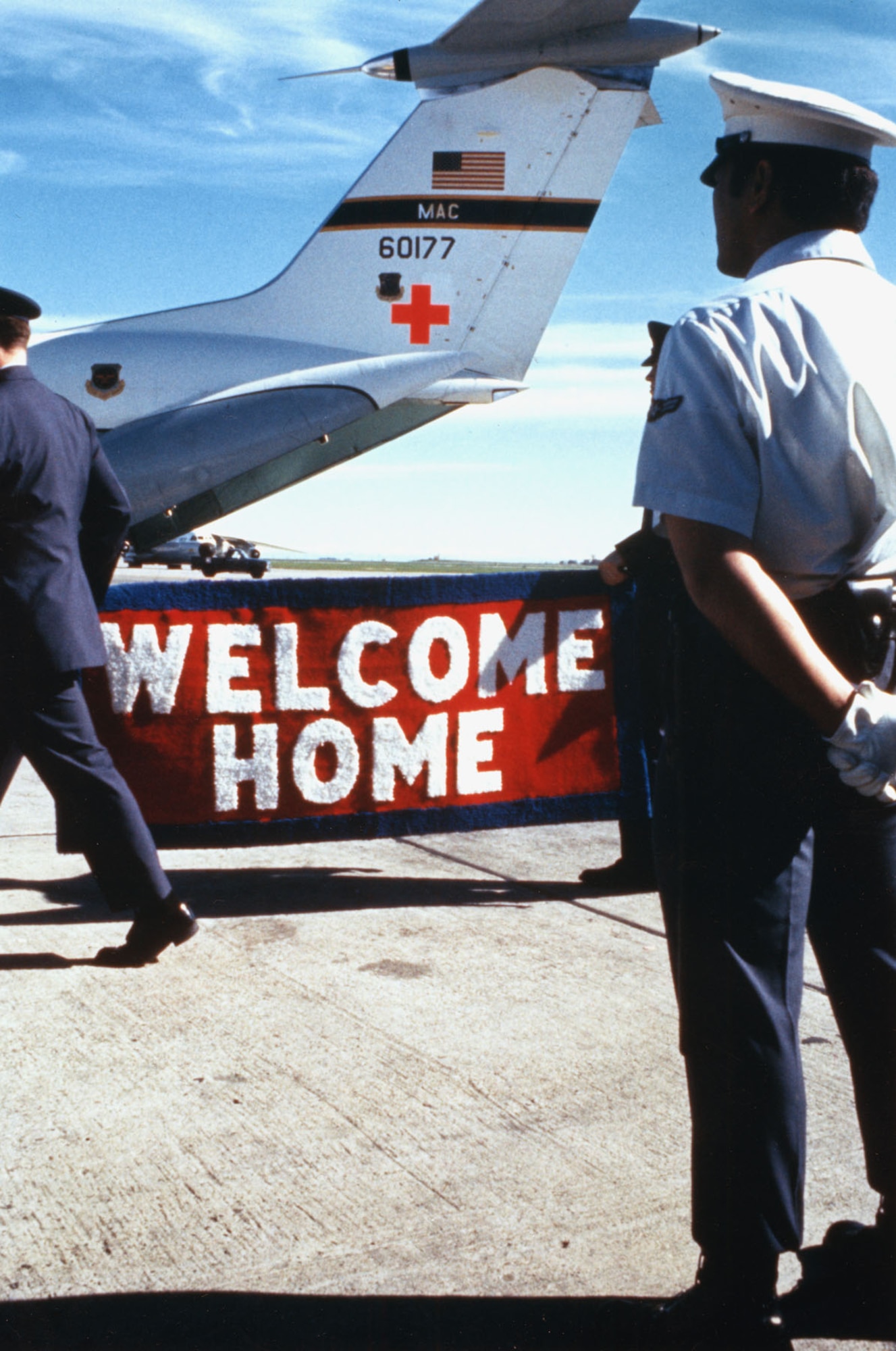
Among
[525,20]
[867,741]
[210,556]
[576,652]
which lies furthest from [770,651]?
[210,556]

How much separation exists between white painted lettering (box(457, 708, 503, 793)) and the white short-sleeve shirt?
9.14ft

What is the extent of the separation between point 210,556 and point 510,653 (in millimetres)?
43745

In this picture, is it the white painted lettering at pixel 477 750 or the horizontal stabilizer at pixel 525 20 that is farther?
the horizontal stabilizer at pixel 525 20

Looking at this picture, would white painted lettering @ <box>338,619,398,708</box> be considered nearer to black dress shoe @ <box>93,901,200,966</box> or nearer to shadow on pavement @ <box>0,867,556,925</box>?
shadow on pavement @ <box>0,867,556,925</box>

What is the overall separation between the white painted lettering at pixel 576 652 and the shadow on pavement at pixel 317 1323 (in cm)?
281

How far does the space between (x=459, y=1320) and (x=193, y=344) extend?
346 inches

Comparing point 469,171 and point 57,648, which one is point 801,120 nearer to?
point 57,648

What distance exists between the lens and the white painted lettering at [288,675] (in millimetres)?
4191

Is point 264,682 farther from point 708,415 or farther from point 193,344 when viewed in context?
point 193,344

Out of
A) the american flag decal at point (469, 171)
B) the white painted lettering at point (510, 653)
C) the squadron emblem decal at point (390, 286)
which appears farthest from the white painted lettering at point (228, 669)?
the american flag decal at point (469, 171)

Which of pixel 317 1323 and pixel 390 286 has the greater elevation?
pixel 390 286

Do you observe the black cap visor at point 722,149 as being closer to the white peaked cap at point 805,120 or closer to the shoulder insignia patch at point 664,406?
the white peaked cap at point 805,120

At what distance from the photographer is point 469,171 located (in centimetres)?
1002

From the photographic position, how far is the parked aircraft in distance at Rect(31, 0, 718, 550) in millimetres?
9305
